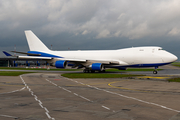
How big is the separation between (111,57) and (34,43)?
77.5ft

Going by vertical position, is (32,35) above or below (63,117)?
above

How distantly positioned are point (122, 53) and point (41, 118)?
36718 millimetres

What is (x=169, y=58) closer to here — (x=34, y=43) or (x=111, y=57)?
(x=111, y=57)

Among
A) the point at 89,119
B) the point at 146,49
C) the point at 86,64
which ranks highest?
the point at 146,49

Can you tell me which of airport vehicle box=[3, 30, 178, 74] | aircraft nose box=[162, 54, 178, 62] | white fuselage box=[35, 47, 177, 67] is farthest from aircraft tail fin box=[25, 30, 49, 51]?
aircraft nose box=[162, 54, 178, 62]

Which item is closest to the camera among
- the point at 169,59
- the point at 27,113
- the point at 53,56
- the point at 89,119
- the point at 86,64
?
the point at 89,119

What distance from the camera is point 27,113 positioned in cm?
1059

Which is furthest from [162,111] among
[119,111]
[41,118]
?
[41,118]

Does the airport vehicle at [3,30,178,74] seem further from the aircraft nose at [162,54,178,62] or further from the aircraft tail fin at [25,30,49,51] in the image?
the aircraft tail fin at [25,30,49,51]

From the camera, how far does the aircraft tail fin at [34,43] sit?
53.6m

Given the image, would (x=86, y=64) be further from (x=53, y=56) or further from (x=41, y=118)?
(x=41, y=118)

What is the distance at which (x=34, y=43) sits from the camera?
53.8m

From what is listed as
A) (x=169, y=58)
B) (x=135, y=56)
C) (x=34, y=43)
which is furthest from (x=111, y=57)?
(x=34, y=43)

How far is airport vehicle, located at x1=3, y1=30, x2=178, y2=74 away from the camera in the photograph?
4131cm
